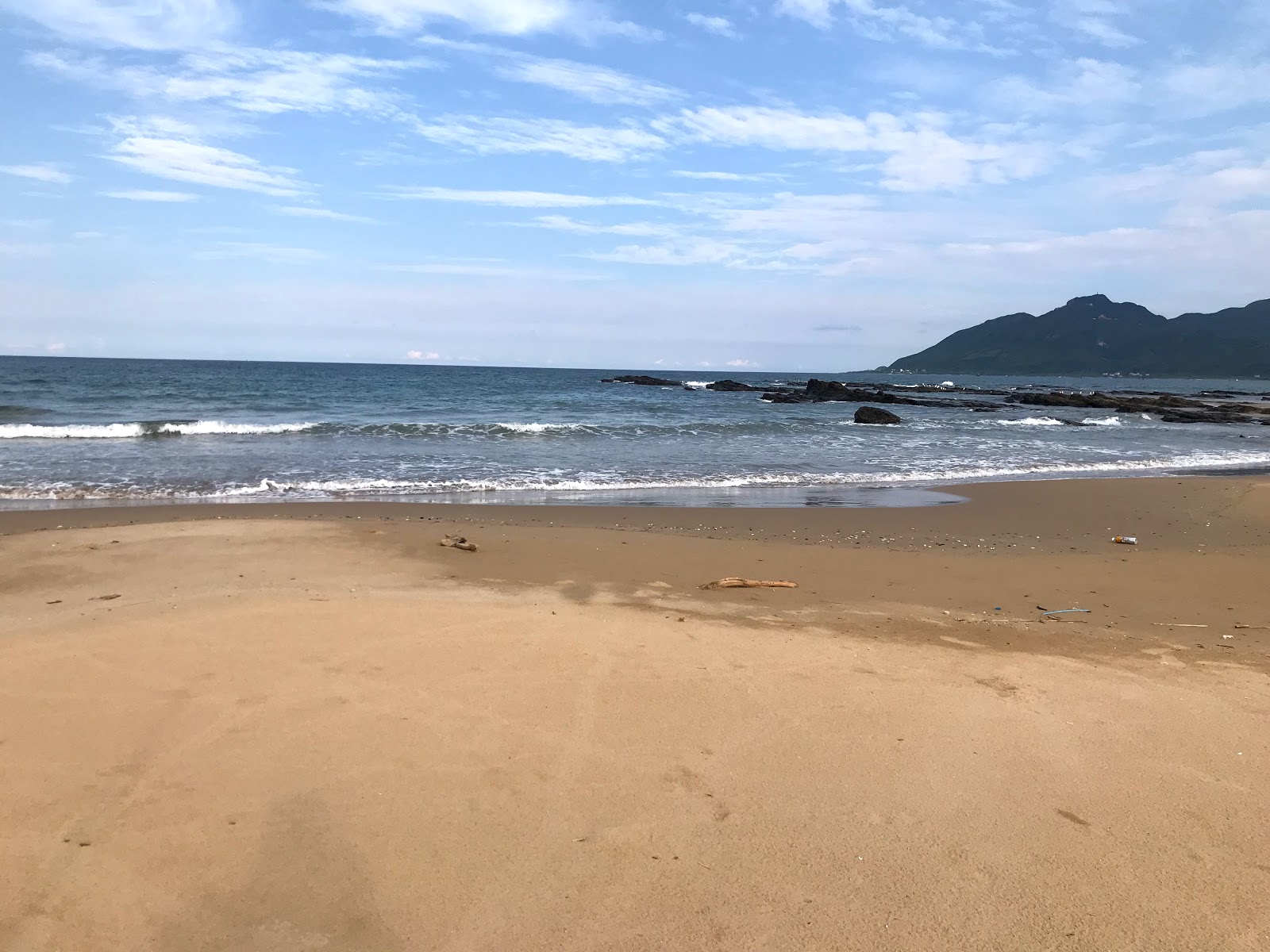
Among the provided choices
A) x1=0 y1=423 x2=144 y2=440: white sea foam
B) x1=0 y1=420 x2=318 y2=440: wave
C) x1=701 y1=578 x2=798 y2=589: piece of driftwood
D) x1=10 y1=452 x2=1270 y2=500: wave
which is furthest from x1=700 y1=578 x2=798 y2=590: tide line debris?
x1=0 y1=423 x2=144 y2=440: white sea foam

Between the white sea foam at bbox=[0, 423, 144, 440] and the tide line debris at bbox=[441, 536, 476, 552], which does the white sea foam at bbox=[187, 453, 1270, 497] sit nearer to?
the tide line debris at bbox=[441, 536, 476, 552]

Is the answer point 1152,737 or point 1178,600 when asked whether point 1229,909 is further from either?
point 1178,600

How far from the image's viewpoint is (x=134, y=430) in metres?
22.6

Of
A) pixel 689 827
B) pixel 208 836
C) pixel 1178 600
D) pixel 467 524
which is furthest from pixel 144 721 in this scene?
pixel 1178 600

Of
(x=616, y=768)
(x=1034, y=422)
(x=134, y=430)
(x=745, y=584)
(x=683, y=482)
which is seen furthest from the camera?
(x=1034, y=422)

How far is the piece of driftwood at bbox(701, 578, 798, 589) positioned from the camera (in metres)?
6.85

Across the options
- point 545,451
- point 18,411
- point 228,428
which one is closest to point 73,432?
point 228,428

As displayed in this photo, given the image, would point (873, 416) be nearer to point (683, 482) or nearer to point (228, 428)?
point (683, 482)

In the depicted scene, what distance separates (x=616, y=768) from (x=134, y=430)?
78.8 feet

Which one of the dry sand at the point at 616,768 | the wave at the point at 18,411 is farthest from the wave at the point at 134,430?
the dry sand at the point at 616,768

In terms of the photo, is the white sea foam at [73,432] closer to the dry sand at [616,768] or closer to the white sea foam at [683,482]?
the white sea foam at [683,482]

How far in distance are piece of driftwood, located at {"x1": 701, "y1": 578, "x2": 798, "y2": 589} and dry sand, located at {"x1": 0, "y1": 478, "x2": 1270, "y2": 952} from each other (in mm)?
336

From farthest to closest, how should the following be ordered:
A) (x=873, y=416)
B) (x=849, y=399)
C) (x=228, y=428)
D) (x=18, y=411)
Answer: (x=849, y=399)
(x=873, y=416)
(x=18, y=411)
(x=228, y=428)

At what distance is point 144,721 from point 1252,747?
4.98 m
